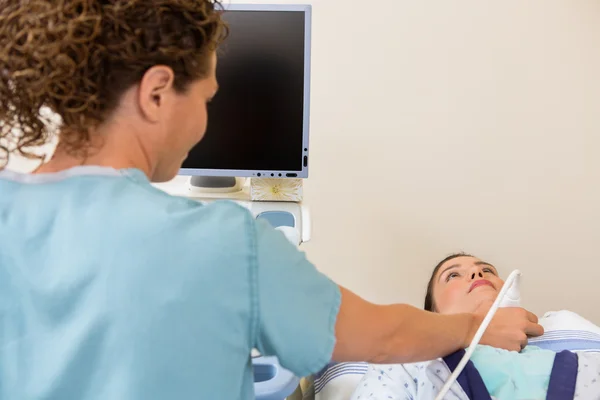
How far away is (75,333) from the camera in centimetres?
62

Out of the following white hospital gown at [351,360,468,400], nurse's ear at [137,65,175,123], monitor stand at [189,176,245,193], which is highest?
nurse's ear at [137,65,175,123]

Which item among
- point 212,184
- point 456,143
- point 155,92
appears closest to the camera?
point 155,92

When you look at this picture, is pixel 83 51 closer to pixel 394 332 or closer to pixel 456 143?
pixel 394 332

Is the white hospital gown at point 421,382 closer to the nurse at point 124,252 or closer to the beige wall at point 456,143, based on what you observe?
the nurse at point 124,252

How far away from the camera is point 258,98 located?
5.38 feet

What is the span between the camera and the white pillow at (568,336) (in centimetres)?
154

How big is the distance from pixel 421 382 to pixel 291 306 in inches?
30.1

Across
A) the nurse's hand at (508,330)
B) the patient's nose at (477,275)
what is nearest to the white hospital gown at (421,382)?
the nurse's hand at (508,330)

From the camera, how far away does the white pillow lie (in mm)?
1537

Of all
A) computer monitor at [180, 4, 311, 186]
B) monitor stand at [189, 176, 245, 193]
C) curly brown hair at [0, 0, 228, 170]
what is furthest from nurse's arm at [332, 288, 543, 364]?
monitor stand at [189, 176, 245, 193]

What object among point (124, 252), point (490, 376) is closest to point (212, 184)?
point (490, 376)

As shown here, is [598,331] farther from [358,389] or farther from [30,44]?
[30,44]

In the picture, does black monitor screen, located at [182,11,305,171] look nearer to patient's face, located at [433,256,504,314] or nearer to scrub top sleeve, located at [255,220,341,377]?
patient's face, located at [433,256,504,314]

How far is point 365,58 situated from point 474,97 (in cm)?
39
